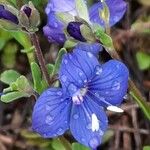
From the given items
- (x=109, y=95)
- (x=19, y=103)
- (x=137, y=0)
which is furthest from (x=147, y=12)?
(x=109, y=95)

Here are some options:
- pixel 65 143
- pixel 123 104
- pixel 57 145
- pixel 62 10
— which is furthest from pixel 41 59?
pixel 123 104

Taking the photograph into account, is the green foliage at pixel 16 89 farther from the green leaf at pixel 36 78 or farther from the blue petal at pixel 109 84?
the blue petal at pixel 109 84

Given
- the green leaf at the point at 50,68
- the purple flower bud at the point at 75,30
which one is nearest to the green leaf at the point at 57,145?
the green leaf at the point at 50,68

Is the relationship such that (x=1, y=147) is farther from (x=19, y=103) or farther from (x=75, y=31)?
(x=75, y=31)

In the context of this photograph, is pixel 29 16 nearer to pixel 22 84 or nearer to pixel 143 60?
pixel 22 84

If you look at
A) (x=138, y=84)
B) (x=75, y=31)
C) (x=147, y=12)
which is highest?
(x=75, y=31)

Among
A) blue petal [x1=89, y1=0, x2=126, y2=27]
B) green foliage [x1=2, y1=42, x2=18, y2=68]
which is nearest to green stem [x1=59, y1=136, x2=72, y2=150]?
blue petal [x1=89, y1=0, x2=126, y2=27]
